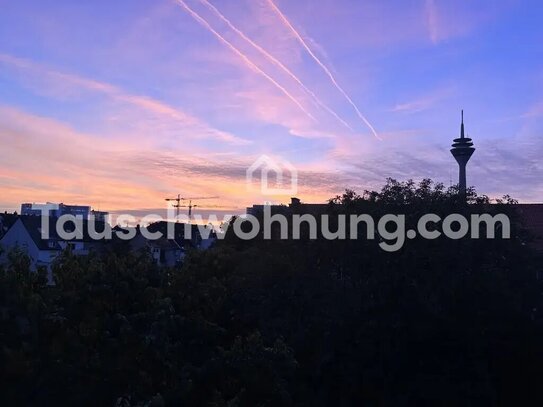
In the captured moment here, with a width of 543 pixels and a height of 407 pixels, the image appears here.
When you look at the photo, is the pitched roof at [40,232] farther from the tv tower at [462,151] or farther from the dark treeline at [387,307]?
the tv tower at [462,151]

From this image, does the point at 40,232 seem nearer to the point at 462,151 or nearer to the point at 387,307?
the point at 387,307

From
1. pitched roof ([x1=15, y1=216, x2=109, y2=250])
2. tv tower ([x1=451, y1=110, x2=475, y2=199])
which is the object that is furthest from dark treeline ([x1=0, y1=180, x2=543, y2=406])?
tv tower ([x1=451, y1=110, x2=475, y2=199])

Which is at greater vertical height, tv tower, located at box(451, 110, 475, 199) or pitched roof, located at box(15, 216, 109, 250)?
tv tower, located at box(451, 110, 475, 199)

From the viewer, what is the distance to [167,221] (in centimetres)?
6519

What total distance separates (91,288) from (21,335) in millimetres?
1506

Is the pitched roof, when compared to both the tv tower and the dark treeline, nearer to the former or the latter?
the dark treeline

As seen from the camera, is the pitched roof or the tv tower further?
the tv tower

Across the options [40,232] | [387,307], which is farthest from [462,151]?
[387,307]

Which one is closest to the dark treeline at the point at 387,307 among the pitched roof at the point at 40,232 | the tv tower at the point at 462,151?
the pitched roof at the point at 40,232

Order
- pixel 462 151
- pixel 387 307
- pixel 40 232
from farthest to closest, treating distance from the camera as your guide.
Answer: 1. pixel 462 151
2. pixel 40 232
3. pixel 387 307

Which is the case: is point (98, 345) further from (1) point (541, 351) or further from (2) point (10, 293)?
(1) point (541, 351)

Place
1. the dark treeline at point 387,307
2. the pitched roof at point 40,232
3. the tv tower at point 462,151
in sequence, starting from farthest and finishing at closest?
the tv tower at point 462,151, the pitched roof at point 40,232, the dark treeline at point 387,307

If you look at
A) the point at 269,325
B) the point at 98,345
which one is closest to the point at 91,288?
the point at 98,345

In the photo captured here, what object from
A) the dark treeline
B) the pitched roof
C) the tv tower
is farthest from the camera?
the tv tower
